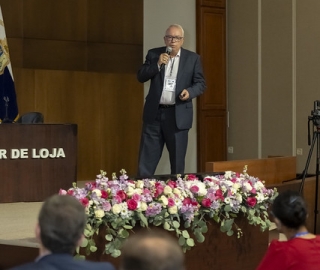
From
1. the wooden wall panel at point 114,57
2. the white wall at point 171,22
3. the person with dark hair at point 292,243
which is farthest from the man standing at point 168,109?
the wooden wall panel at point 114,57

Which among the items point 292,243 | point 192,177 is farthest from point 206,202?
point 292,243

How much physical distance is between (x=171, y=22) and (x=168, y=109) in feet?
14.1

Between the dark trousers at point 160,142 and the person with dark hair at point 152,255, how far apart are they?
3.89 m

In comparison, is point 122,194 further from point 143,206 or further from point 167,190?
point 167,190

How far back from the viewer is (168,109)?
5.61 metres

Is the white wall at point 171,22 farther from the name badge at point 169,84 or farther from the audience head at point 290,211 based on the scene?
the audience head at point 290,211

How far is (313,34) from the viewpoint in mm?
8992

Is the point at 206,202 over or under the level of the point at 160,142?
under

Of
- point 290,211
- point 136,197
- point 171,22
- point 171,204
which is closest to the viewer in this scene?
point 290,211

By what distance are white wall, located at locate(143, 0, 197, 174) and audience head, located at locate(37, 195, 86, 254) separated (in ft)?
25.1

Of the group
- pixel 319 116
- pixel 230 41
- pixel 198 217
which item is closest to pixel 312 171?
pixel 230 41

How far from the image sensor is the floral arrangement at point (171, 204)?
3484 millimetres

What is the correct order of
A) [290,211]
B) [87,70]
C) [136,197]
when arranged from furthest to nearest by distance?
1. [87,70]
2. [136,197]
3. [290,211]

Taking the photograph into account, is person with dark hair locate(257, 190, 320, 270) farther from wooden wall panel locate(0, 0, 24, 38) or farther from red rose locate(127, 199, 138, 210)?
wooden wall panel locate(0, 0, 24, 38)
